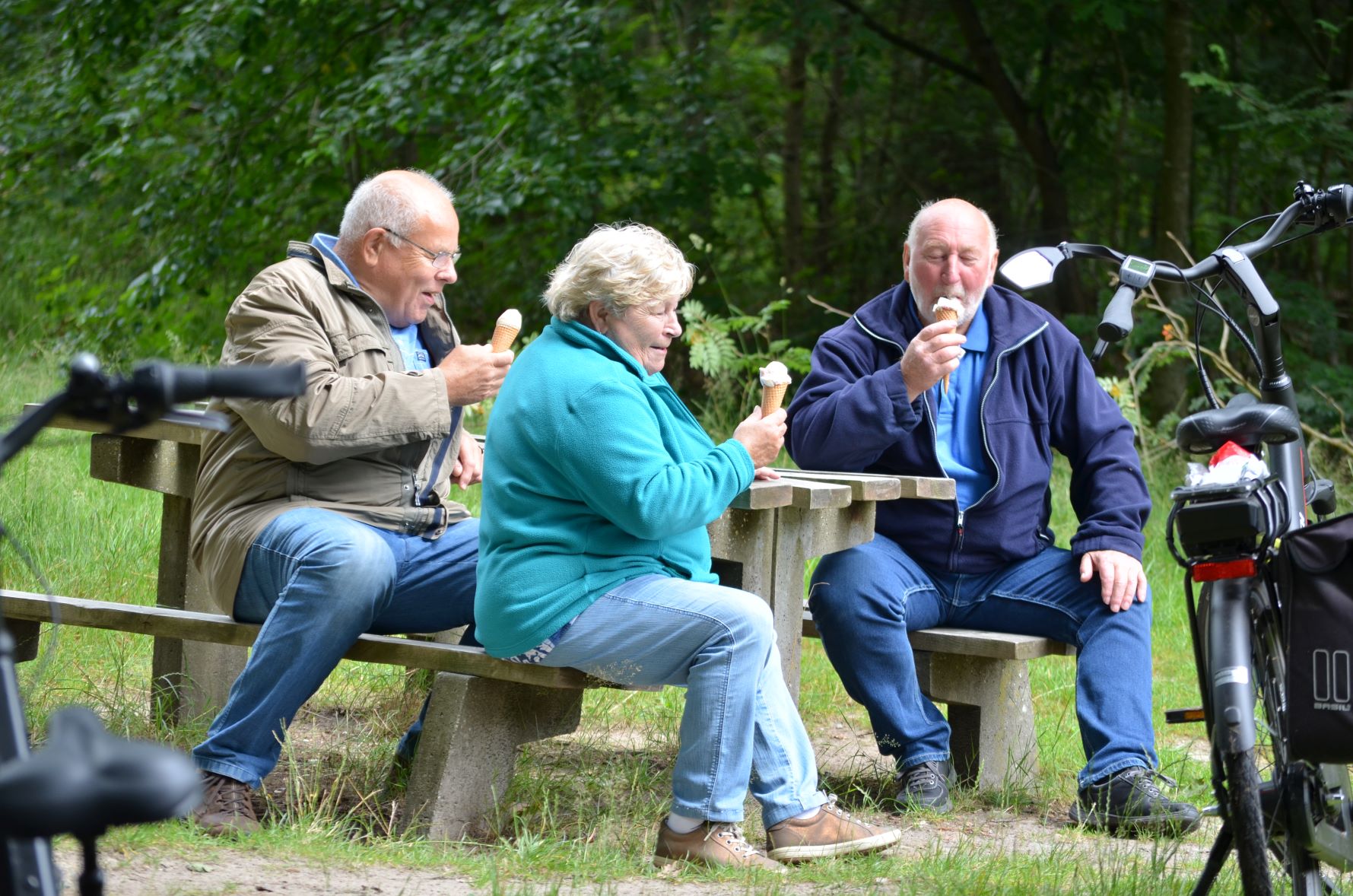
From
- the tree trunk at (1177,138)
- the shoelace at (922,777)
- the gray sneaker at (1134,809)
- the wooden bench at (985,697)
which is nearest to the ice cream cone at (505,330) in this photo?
the wooden bench at (985,697)

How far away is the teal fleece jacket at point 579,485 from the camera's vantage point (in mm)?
3100

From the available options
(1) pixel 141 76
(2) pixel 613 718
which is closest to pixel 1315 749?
(2) pixel 613 718

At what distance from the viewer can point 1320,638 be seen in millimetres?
2264

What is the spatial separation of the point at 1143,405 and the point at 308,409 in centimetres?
709

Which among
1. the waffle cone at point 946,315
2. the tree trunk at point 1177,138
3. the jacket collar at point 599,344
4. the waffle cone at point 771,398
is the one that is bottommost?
the waffle cone at point 771,398

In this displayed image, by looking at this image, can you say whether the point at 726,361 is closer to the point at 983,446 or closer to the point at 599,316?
the point at 983,446

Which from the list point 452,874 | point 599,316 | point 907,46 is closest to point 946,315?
point 599,316

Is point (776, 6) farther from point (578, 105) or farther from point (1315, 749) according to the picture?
point (1315, 749)

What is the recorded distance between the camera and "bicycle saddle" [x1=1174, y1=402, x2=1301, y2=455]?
2.58m

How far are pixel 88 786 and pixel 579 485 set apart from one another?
1852 millimetres

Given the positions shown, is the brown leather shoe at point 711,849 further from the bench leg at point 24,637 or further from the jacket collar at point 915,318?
the bench leg at point 24,637

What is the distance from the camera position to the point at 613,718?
15.0 ft

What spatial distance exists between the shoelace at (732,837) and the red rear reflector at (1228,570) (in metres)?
1.20

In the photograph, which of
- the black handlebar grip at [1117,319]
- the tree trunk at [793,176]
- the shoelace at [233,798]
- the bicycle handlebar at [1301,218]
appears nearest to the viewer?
the black handlebar grip at [1117,319]
